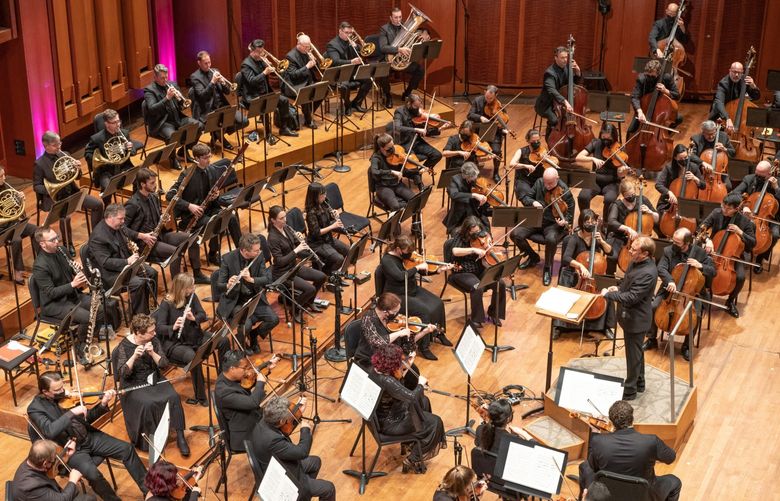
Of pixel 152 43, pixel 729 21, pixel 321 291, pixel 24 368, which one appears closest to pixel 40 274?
pixel 24 368

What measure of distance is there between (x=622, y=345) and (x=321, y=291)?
3.00 m

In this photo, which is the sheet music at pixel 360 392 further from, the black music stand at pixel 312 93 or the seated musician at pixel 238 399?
the black music stand at pixel 312 93

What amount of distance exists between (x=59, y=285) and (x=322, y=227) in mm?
2515

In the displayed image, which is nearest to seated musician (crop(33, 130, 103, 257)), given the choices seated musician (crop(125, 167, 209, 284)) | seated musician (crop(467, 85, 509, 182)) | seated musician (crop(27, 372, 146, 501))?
seated musician (crop(125, 167, 209, 284))

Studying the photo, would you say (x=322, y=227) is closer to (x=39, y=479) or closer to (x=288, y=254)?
(x=288, y=254)

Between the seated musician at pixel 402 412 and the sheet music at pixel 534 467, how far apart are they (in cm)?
112

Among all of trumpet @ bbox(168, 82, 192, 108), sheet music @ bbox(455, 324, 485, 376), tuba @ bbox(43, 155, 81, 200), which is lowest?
sheet music @ bbox(455, 324, 485, 376)

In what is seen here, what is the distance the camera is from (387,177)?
443 inches

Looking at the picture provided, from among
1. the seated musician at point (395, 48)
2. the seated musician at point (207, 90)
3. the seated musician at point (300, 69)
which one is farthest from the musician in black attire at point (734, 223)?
the seated musician at point (207, 90)

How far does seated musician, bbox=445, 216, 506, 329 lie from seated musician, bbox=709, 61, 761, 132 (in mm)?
4402

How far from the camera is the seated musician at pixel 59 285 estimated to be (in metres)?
8.66

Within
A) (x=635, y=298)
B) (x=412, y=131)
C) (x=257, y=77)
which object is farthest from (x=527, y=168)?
(x=257, y=77)

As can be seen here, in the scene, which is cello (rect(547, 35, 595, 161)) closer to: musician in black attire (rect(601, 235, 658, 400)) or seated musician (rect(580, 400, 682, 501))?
musician in black attire (rect(601, 235, 658, 400))

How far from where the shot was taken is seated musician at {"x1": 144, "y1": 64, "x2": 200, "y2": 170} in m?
11.7
